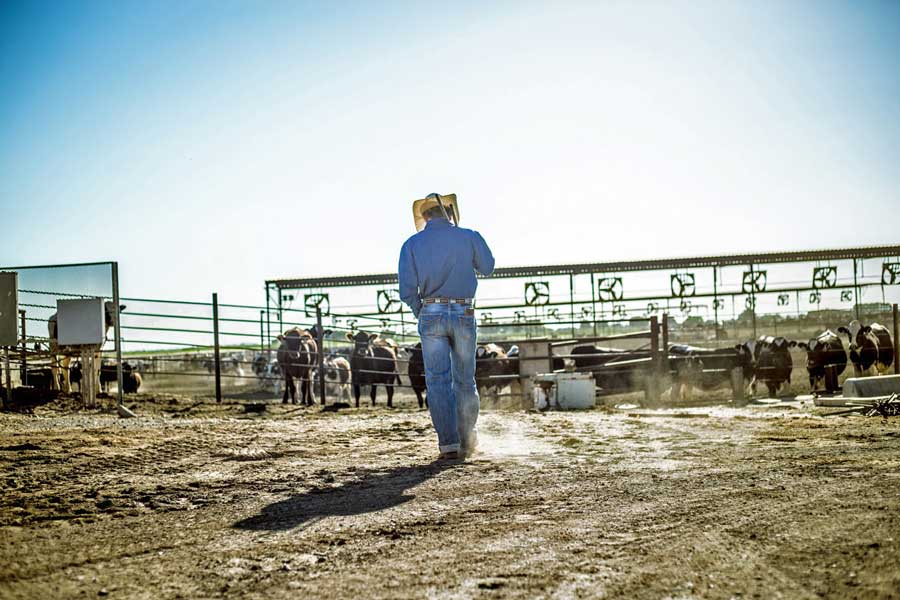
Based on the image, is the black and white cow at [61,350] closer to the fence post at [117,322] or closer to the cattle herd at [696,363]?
the fence post at [117,322]

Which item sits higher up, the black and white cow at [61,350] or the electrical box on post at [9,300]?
the electrical box on post at [9,300]

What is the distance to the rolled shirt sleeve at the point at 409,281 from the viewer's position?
489 centimetres

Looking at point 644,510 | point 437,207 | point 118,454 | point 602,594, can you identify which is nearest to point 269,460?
point 118,454

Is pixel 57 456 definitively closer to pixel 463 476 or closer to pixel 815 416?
pixel 463 476

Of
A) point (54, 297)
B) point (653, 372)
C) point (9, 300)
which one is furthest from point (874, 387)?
point (54, 297)

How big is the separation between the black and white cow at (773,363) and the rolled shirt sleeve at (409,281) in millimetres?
11953

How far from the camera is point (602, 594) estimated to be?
1858 mm

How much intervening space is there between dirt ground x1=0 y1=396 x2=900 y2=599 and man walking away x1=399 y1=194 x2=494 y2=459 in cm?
33

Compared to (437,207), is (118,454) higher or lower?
lower

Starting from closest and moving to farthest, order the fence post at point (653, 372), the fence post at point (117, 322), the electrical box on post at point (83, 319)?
the fence post at point (117, 322) → the electrical box on post at point (83, 319) → the fence post at point (653, 372)

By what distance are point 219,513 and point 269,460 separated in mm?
1479

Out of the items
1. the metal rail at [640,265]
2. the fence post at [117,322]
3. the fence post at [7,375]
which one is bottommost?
the fence post at [7,375]

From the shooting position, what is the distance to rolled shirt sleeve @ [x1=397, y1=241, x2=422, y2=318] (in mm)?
4895

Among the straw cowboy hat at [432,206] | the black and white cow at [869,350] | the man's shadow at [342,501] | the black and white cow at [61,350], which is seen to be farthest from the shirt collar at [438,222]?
the black and white cow at [869,350]
